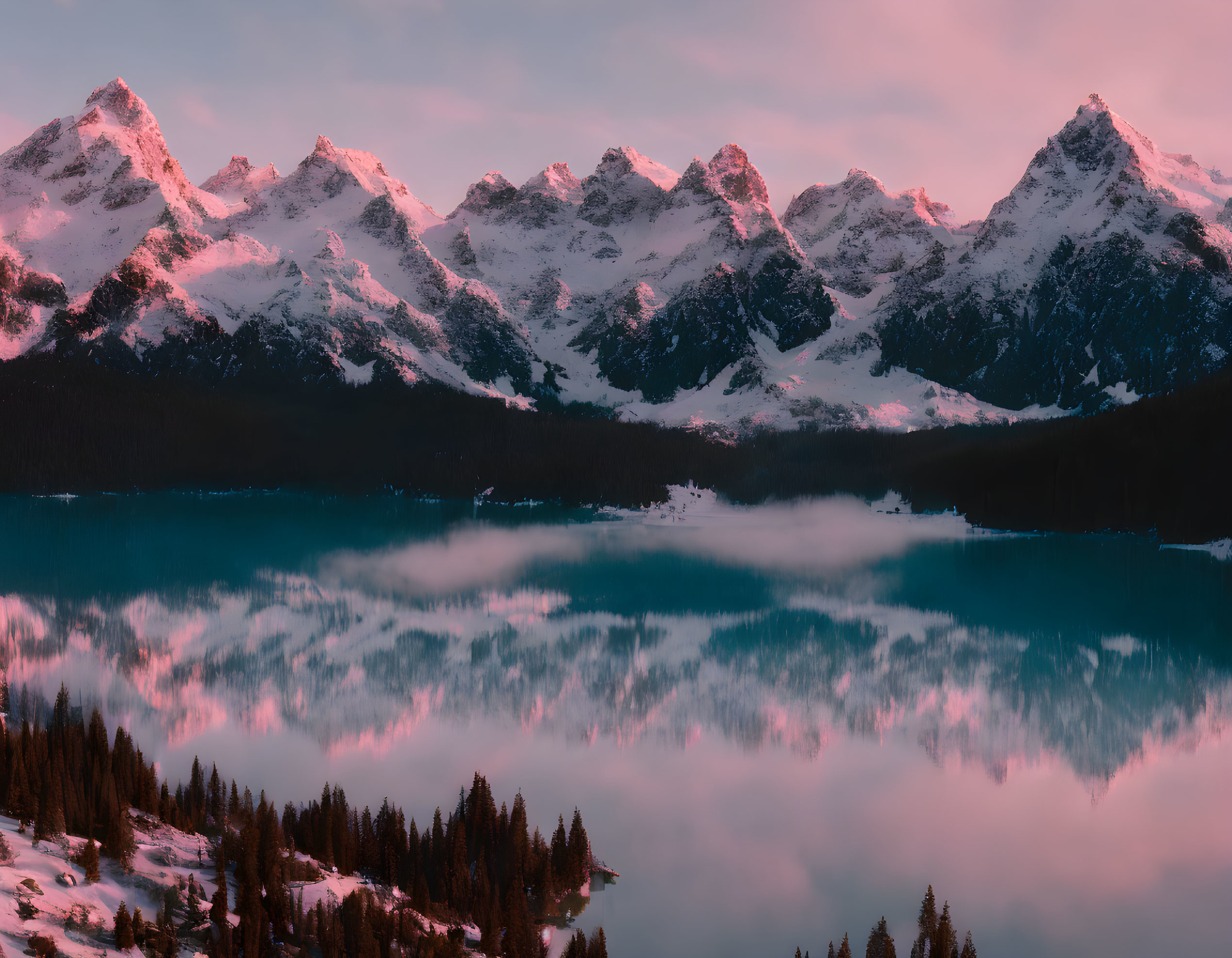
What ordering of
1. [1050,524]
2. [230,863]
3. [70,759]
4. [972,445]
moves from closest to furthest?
[230,863] → [70,759] → [1050,524] → [972,445]

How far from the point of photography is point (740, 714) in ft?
168

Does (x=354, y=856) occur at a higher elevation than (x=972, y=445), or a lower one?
lower

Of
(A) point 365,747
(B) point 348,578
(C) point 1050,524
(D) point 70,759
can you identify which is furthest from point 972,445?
(D) point 70,759

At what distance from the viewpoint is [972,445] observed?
19762 centimetres

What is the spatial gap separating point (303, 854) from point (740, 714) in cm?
2866

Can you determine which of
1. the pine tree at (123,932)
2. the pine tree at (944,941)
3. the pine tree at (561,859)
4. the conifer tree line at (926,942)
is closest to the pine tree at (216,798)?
the pine tree at (561,859)

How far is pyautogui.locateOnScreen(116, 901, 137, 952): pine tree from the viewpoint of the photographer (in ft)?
57.5

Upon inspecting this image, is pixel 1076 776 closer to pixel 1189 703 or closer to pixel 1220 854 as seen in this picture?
pixel 1220 854

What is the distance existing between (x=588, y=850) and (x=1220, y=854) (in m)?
22.4

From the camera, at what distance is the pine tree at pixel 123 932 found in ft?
57.5

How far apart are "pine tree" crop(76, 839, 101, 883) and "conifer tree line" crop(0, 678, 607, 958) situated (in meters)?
0.04

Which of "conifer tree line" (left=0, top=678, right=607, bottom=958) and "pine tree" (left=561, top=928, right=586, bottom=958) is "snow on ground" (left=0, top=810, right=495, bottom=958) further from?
"pine tree" (left=561, top=928, right=586, bottom=958)

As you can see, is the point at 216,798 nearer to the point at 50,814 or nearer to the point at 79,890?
the point at 50,814

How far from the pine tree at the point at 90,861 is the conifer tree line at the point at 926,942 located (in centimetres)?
1638
